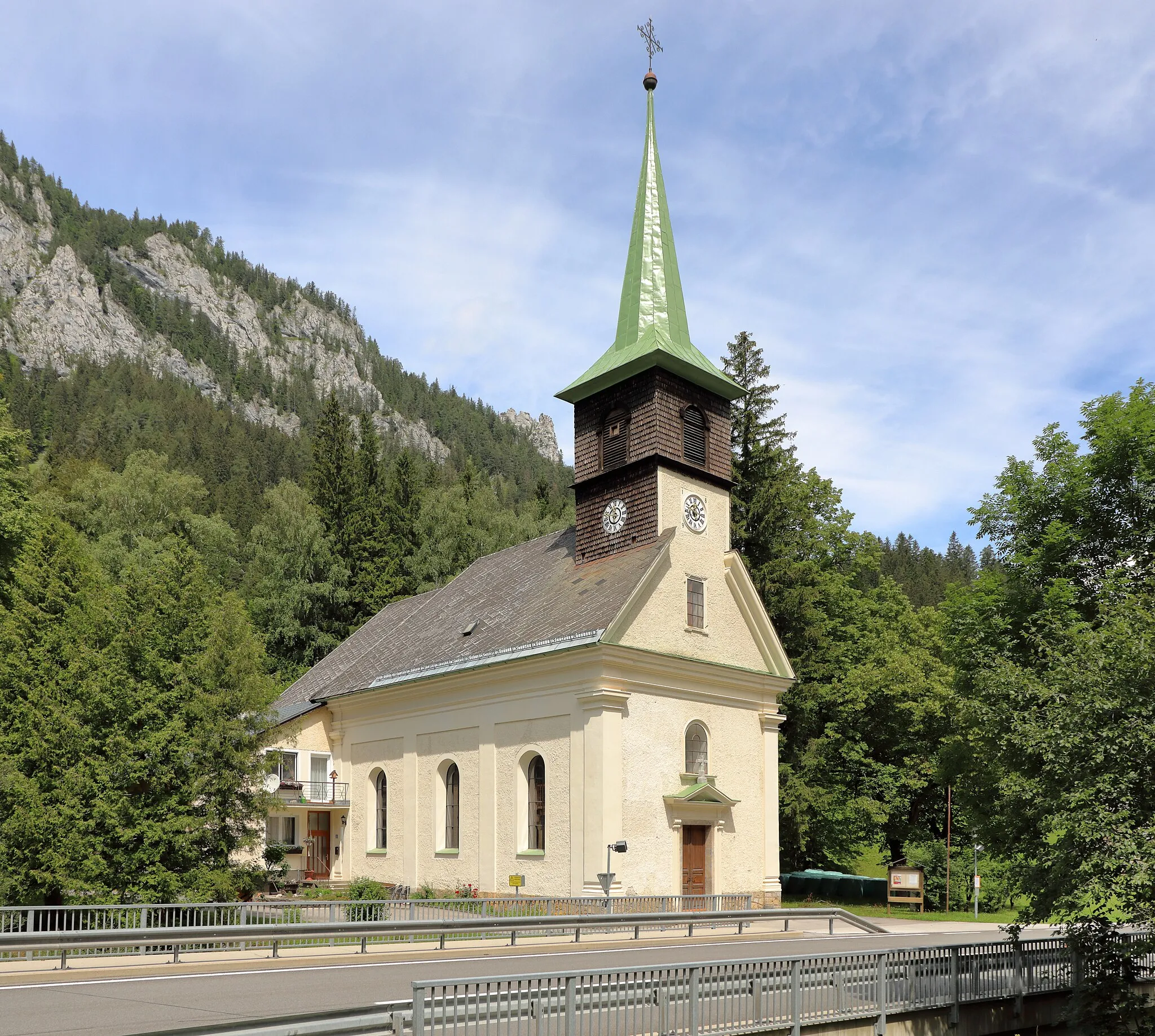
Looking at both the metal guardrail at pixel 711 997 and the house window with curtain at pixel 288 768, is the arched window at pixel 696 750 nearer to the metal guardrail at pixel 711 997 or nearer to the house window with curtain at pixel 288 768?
the metal guardrail at pixel 711 997

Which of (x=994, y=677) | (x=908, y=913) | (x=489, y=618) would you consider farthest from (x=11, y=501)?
(x=994, y=677)

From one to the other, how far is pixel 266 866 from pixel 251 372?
175 m

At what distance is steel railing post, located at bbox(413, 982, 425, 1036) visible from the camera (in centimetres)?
934

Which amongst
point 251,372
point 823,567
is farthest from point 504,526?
point 251,372

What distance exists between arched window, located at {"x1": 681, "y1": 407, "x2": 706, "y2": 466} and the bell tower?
1.3 inches

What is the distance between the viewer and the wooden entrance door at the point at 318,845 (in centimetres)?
3878

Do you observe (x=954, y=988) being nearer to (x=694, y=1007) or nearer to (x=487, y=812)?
(x=694, y=1007)

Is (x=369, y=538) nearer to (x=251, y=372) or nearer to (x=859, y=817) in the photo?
(x=859, y=817)

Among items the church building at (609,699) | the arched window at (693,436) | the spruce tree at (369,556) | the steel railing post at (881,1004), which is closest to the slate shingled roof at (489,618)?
the church building at (609,699)

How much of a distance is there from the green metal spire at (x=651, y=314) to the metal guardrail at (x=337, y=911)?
14877 mm

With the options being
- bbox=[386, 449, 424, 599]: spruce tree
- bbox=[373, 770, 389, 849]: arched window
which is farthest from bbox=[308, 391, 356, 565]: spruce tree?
bbox=[373, 770, 389, 849]: arched window

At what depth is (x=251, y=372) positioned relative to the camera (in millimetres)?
197500

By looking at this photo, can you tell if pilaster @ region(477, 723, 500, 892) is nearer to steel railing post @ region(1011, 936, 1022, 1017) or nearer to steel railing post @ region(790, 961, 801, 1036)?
steel railing post @ region(1011, 936, 1022, 1017)

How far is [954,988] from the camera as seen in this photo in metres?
14.9
